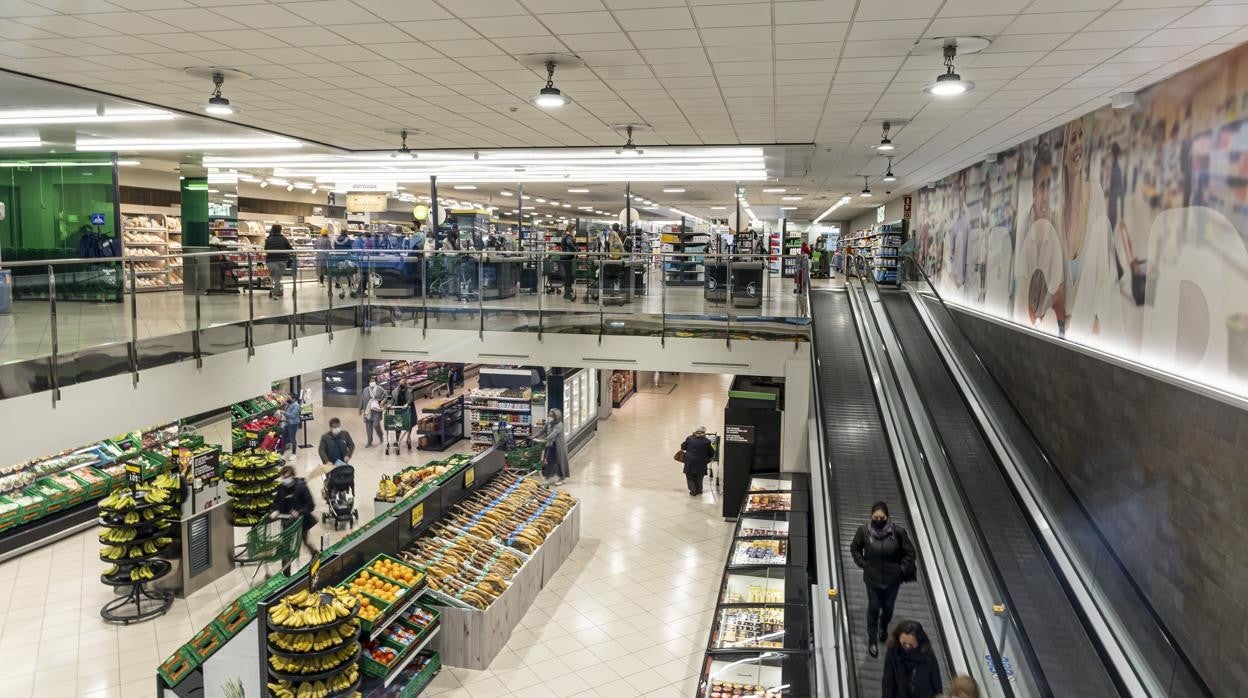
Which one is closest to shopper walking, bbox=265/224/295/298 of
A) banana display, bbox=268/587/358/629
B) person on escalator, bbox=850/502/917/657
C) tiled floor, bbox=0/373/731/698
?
tiled floor, bbox=0/373/731/698

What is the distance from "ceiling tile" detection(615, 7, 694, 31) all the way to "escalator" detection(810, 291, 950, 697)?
423 centimetres

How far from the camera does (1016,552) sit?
705 centimetres

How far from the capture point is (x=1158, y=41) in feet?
17.7

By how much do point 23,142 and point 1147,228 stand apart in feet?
48.4

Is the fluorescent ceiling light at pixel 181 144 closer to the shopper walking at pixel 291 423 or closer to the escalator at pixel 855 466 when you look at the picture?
the shopper walking at pixel 291 423

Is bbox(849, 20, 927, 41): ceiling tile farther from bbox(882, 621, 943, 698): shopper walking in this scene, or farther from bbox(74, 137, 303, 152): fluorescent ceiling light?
bbox(74, 137, 303, 152): fluorescent ceiling light

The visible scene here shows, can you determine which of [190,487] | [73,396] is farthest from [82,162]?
[73,396]

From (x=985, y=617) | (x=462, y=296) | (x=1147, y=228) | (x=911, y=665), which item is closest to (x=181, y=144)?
(x=462, y=296)

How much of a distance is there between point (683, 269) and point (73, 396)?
8415mm

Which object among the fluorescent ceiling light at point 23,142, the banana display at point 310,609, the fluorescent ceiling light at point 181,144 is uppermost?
the fluorescent ceiling light at point 181,144

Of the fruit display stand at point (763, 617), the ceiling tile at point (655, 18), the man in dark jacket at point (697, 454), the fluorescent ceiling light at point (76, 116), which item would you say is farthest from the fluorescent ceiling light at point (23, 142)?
the fruit display stand at point (763, 617)

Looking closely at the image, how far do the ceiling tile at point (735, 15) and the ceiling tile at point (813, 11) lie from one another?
3.3 inches

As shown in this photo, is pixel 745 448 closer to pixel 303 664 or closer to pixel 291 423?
pixel 303 664

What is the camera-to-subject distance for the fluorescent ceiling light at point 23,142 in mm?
10898
